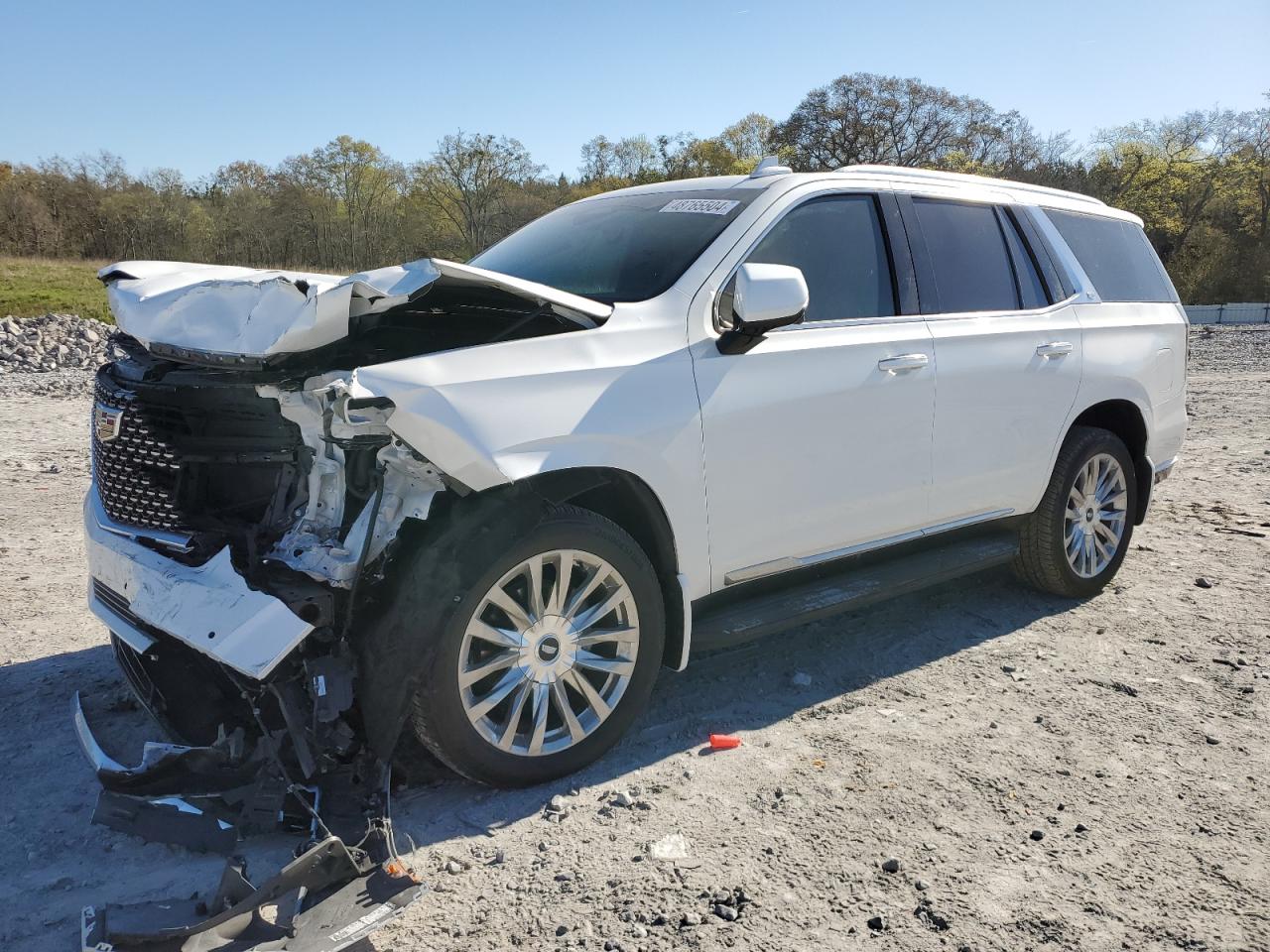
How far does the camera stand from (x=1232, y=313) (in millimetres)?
30141

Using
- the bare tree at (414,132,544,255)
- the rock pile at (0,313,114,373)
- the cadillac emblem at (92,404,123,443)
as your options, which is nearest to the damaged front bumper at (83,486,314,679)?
the cadillac emblem at (92,404,123,443)

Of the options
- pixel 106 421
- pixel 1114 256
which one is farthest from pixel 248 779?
pixel 1114 256

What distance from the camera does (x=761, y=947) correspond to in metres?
2.47

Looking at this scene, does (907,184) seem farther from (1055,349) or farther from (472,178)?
(472,178)

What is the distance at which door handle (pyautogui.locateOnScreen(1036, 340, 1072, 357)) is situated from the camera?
4.63m

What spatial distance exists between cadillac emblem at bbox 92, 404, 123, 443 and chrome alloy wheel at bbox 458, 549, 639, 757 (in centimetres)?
136

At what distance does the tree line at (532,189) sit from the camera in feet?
153

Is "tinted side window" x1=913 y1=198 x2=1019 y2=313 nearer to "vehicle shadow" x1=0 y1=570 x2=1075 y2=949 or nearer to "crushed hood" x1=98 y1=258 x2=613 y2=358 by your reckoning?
"vehicle shadow" x1=0 y1=570 x2=1075 y2=949

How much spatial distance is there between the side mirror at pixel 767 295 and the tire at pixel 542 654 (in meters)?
0.88

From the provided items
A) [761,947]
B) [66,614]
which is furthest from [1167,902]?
[66,614]

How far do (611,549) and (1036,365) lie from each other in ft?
8.56

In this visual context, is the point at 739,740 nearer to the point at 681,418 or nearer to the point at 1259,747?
the point at 681,418

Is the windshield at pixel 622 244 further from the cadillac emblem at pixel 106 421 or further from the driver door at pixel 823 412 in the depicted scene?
the cadillac emblem at pixel 106 421

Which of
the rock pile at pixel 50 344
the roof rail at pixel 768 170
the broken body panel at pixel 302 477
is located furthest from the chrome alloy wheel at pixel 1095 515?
the rock pile at pixel 50 344
